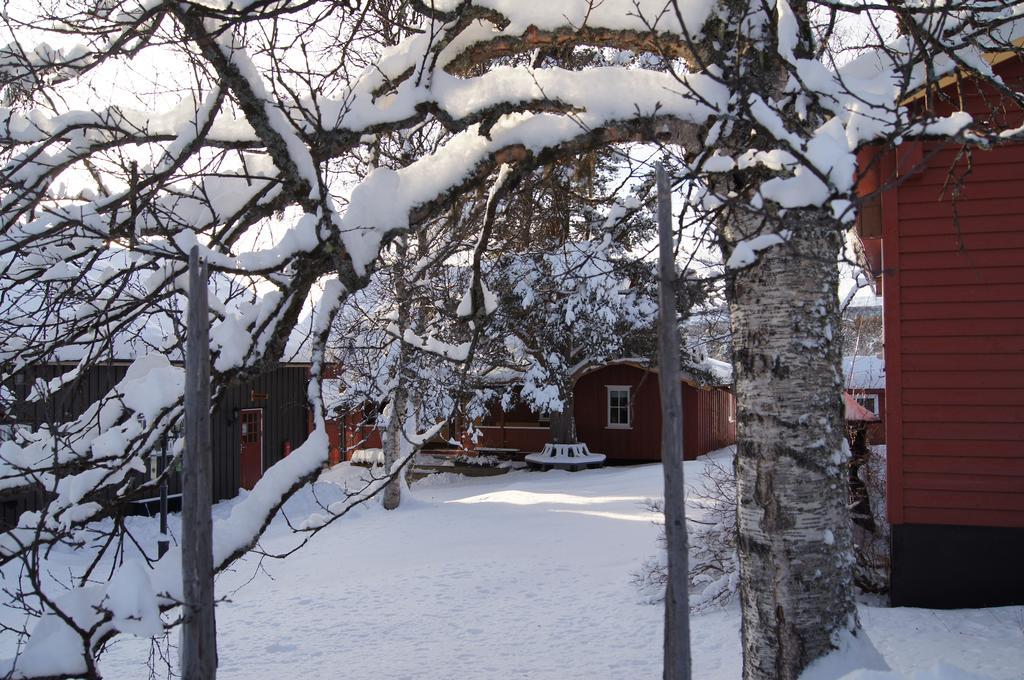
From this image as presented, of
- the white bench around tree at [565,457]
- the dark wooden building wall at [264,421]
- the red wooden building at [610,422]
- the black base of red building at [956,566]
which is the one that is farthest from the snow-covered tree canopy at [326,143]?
the red wooden building at [610,422]

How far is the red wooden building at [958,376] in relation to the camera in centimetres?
661

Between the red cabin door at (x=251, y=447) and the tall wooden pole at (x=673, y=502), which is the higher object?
the tall wooden pole at (x=673, y=502)

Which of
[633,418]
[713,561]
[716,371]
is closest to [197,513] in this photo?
[713,561]

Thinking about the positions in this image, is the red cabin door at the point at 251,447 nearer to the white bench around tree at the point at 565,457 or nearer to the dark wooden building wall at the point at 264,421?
the dark wooden building wall at the point at 264,421

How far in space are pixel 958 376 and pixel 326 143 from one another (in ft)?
19.8

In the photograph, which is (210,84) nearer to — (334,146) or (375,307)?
(334,146)

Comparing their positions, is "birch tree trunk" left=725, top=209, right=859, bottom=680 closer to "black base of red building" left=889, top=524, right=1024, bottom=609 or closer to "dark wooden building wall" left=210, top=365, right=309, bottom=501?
"black base of red building" left=889, top=524, right=1024, bottom=609

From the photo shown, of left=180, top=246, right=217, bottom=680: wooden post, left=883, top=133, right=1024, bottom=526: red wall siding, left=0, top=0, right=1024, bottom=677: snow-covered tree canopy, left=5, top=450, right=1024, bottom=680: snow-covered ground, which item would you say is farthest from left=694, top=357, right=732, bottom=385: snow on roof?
left=180, top=246, right=217, bottom=680: wooden post

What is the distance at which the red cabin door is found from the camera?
19281 mm

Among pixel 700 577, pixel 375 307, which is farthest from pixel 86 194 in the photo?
pixel 375 307

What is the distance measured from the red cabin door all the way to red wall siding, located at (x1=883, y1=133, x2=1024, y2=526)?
16.1 metres

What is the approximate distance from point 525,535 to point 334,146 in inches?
380

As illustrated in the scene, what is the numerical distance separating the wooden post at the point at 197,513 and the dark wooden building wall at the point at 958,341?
6198 mm

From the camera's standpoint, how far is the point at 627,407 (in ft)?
83.6
